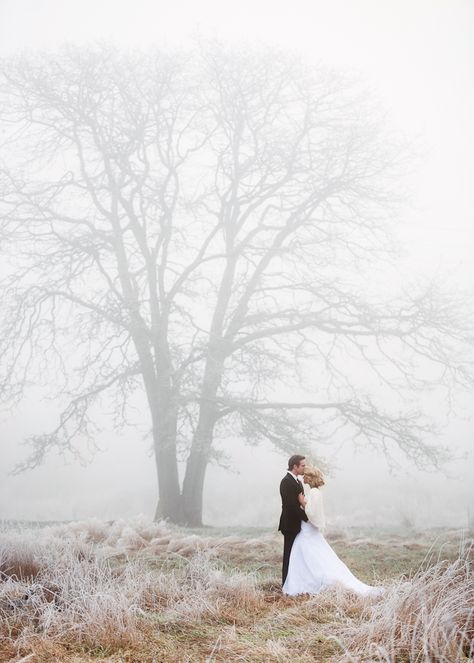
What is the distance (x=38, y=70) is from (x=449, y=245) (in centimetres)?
1803

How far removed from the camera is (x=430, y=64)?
4947 cm

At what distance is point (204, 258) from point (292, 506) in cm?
997

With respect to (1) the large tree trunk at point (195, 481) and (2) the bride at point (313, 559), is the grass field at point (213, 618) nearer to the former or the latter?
(2) the bride at point (313, 559)

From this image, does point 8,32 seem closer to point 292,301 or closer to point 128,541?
point 292,301

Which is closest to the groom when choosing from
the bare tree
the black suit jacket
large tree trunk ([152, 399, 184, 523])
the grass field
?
the black suit jacket

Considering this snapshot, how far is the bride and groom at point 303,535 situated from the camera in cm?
718

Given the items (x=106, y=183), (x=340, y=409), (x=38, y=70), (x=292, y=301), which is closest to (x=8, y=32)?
(x=38, y=70)

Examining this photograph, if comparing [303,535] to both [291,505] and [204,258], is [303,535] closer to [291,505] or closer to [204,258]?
[291,505]

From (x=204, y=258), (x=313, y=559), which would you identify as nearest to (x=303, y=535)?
(x=313, y=559)

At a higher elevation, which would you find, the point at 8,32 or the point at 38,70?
the point at 8,32

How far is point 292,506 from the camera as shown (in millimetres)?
7445

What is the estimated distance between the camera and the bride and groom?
7.18 m

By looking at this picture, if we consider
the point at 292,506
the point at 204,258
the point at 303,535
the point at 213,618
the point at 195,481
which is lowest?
the point at 213,618

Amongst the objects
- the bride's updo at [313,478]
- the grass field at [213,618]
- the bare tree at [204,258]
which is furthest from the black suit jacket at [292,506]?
the bare tree at [204,258]
